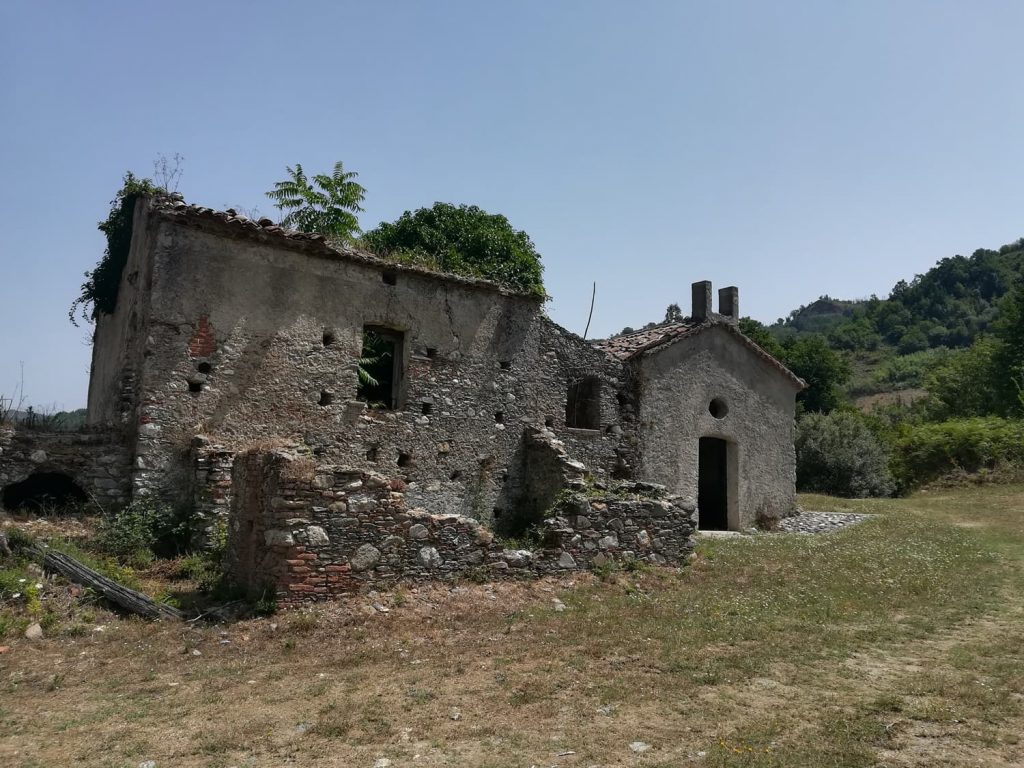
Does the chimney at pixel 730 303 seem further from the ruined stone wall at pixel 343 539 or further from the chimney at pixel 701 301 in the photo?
the ruined stone wall at pixel 343 539

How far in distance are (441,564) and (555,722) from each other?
14.1ft

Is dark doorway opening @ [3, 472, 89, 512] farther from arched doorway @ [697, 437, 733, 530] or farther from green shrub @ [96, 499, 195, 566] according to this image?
arched doorway @ [697, 437, 733, 530]

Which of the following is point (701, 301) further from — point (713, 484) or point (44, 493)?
point (44, 493)

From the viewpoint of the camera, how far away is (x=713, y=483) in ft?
62.8

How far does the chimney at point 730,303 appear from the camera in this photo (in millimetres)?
19797

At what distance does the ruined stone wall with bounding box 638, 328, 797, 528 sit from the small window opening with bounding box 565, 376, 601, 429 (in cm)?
116

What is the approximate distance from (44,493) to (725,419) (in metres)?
14.4

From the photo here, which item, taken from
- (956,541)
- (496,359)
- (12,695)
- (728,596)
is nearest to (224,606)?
(12,695)

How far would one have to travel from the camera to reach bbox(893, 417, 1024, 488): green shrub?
28.6 m

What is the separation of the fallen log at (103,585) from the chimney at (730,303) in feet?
50.7

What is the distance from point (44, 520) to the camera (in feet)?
34.1

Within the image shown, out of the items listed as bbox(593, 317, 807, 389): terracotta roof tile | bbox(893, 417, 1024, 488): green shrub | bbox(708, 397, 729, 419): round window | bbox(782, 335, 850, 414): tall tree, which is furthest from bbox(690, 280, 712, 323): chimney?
bbox(782, 335, 850, 414): tall tree

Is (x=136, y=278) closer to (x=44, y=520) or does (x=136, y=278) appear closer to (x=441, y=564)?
(x=44, y=520)

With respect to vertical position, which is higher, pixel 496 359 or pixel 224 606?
pixel 496 359
